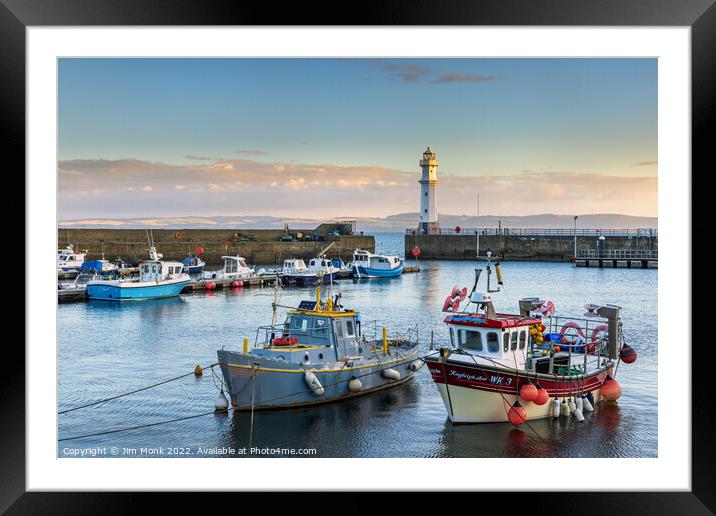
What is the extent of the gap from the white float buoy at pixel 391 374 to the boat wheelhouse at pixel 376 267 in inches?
946

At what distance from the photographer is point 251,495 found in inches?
269

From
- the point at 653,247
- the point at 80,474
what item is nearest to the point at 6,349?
the point at 80,474

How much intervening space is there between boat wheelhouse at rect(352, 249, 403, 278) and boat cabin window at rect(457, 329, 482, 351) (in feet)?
86.8

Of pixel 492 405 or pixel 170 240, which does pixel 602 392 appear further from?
pixel 170 240

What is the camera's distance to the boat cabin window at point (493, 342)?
33.7ft

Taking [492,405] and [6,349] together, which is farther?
[492,405]

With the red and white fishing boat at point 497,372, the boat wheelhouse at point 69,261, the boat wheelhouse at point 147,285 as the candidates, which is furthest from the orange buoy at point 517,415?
the boat wheelhouse at point 69,261

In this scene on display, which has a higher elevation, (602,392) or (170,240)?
(170,240)

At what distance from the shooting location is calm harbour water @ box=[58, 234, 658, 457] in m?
10.0

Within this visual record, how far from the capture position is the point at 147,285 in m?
26.5

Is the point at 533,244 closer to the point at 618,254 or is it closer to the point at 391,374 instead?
the point at 618,254

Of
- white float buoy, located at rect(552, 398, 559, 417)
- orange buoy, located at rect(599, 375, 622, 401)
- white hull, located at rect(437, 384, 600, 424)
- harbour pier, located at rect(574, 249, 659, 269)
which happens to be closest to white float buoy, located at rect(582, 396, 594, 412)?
orange buoy, located at rect(599, 375, 622, 401)
